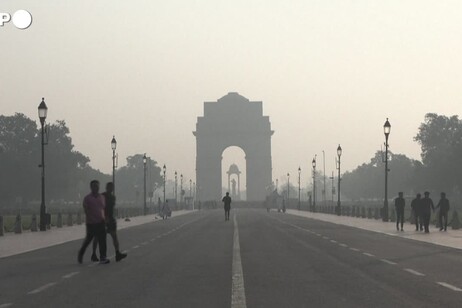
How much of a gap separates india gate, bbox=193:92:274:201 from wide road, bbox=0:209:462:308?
155900 mm

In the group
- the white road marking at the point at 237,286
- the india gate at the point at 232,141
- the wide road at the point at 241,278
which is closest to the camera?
the white road marking at the point at 237,286

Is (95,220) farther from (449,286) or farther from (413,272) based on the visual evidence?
(449,286)

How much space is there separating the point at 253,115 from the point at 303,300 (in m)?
174

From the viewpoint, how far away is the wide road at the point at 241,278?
1268cm

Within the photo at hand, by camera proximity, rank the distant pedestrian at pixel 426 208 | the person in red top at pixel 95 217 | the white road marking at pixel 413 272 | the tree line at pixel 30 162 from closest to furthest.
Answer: the white road marking at pixel 413 272
the person in red top at pixel 95 217
the distant pedestrian at pixel 426 208
the tree line at pixel 30 162

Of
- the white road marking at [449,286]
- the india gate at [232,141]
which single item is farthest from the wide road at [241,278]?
the india gate at [232,141]

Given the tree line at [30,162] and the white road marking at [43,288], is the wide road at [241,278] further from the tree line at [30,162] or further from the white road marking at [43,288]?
the tree line at [30,162]

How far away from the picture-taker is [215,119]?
184 meters

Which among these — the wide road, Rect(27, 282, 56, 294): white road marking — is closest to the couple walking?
the wide road

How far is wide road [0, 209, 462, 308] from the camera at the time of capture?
12.7 meters

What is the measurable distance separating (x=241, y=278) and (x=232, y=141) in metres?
168

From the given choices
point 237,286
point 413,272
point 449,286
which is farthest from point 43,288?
point 413,272

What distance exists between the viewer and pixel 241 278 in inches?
633

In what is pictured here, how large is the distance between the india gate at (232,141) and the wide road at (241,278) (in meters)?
156
